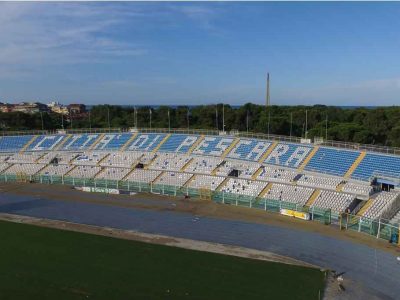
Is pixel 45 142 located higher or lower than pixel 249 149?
higher

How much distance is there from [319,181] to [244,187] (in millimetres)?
6015

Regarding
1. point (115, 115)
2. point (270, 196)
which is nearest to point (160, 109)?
point (115, 115)

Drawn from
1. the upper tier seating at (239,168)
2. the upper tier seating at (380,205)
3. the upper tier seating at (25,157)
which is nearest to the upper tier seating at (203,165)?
the upper tier seating at (239,168)

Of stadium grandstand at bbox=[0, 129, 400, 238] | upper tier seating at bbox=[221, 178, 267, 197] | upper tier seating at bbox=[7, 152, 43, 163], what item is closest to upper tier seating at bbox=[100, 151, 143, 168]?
stadium grandstand at bbox=[0, 129, 400, 238]

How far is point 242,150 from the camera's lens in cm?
4131

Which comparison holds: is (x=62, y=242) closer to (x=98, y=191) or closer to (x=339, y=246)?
(x=98, y=191)

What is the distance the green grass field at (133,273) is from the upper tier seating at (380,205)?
976 cm

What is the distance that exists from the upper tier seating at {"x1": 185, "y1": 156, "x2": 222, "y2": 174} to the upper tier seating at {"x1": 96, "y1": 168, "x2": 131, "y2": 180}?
622 centimetres

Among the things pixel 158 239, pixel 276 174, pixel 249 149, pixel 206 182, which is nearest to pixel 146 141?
pixel 249 149

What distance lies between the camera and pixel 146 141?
155 ft

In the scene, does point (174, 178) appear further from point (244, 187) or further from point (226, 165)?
point (244, 187)

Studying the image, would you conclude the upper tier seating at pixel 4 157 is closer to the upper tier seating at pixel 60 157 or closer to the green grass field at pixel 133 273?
the upper tier seating at pixel 60 157

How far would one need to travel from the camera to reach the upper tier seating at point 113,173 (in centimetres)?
4053

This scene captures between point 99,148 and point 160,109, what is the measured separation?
34.8 m
